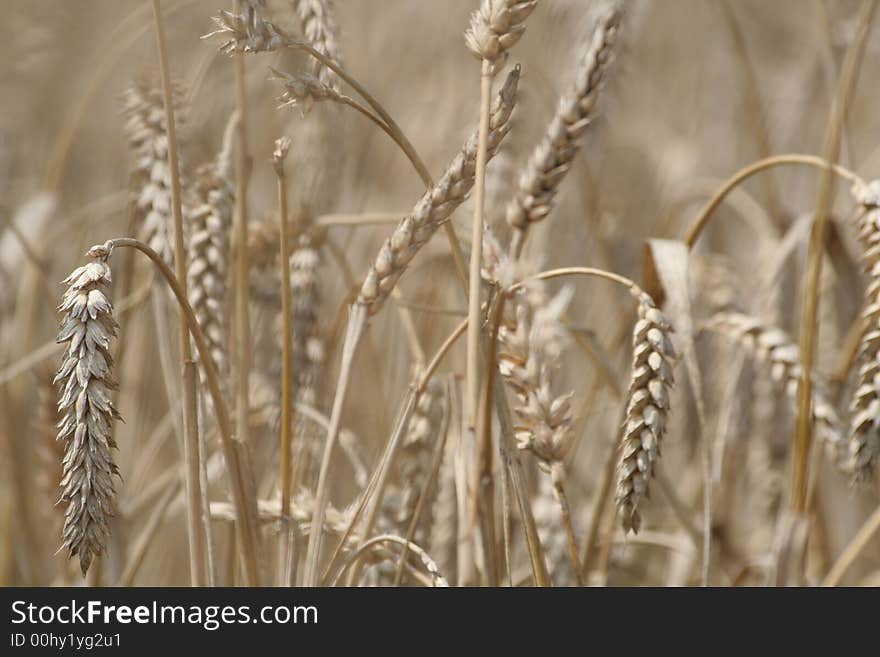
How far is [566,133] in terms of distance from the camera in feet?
3.37

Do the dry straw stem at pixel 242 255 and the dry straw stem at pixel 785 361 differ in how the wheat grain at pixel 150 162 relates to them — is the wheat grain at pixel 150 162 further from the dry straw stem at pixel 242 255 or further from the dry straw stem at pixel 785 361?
the dry straw stem at pixel 785 361

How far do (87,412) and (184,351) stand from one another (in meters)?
0.21

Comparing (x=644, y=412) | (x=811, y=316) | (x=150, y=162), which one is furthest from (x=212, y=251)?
(x=811, y=316)

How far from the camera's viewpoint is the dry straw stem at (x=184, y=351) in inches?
33.8

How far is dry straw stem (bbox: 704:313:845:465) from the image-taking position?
45.1 inches

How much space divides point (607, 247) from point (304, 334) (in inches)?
27.4

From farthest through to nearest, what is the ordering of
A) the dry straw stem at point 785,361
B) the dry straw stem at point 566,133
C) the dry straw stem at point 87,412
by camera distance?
1. the dry straw stem at point 785,361
2. the dry straw stem at point 566,133
3. the dry straw stem at point 87,412

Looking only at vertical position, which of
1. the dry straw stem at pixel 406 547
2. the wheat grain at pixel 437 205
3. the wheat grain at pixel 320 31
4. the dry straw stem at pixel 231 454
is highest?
the wheat grain at pixel 320 31

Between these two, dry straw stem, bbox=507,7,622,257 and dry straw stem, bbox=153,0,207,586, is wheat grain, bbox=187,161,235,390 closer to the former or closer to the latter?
dry straw stem, bbox=153,0,207,586

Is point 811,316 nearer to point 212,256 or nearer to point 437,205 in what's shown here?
point 437,205

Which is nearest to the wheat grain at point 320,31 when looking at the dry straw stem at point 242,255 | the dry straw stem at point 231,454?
the dry straw stem at point 242,255

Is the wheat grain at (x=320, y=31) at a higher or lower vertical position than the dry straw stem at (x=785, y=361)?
higher
